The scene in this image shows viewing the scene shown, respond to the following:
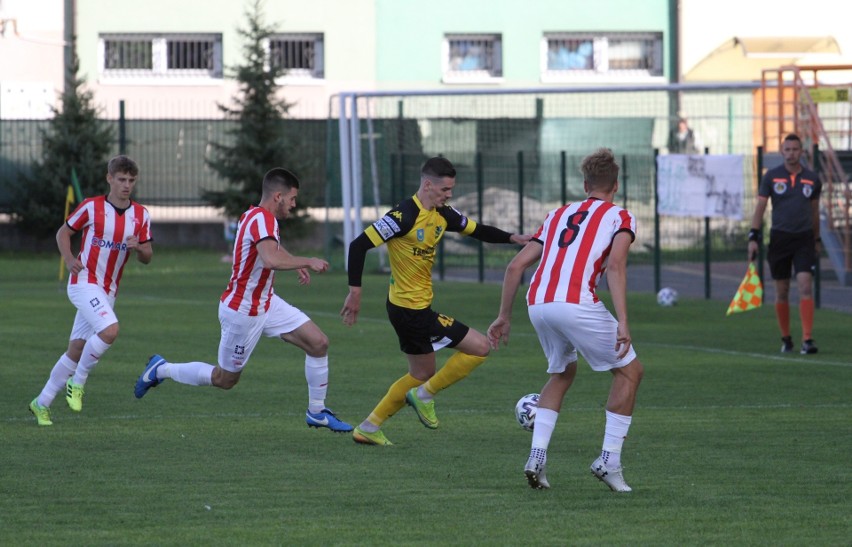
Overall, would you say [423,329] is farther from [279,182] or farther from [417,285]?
[279,182]

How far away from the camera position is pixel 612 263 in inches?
298

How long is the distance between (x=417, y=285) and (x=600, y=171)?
1.94 m

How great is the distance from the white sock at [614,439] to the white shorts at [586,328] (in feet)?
0.84

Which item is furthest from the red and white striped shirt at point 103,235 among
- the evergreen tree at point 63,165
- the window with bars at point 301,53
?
the window with bars at point 301,53

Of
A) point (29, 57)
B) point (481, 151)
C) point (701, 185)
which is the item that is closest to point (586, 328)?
point (701, 185)

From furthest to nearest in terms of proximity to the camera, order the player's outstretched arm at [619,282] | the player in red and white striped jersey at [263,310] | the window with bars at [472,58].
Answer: the window with bars at [472,58], the player in red and white striped jersey at [263,310], the player's outstretched arm at [619,282]

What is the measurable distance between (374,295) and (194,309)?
3080 mm

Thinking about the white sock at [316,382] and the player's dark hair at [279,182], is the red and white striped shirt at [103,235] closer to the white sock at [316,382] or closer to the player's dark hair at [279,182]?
the player's dark hair at [279,182]

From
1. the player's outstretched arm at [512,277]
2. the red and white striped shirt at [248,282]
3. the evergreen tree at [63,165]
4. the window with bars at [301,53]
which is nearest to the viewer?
the player's outstretched arm at [512,277]

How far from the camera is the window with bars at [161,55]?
34719mm

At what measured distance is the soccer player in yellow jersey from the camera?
30.1 ft

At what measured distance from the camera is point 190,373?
1010 cm

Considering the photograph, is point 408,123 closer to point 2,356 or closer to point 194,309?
point 194,309

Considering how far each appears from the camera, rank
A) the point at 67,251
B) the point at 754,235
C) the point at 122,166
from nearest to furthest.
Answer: the point at 122,166
the point at 67,251
the point at 754,235
